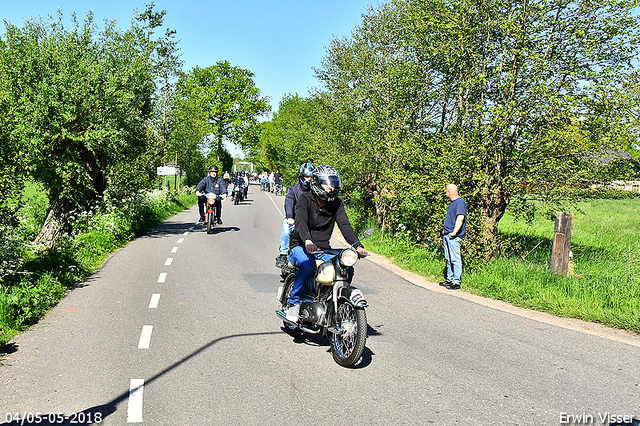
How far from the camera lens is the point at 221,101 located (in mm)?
59438

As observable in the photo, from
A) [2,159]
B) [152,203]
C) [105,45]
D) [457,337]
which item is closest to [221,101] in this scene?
[152,203]

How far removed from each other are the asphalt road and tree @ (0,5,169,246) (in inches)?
217

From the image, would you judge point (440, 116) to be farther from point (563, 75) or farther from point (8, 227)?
point (8, 227)

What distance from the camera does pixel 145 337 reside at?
A: 6250 mm

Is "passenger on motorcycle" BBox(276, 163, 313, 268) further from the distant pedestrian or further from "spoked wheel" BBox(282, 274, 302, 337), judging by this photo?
the distant pedestrian

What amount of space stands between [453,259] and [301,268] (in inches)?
187

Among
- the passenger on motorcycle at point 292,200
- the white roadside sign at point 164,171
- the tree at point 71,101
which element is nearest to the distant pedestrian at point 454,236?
the passenger on motorcycle at point 292,200

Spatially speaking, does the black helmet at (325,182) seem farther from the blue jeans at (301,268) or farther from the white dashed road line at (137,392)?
the white dashed road line at (137,392)

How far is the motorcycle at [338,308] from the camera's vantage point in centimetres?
511

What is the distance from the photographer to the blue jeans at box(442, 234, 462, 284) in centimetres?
979

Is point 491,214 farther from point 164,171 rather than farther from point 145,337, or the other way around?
point 164,171

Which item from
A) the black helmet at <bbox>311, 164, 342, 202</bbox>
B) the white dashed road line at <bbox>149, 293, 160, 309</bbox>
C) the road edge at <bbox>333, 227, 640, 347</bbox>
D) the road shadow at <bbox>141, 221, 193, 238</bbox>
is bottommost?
the white dashed road line at <bbox>149, 293, 160, 309</bbox>

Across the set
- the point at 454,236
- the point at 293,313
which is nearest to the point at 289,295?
the point at 293,313

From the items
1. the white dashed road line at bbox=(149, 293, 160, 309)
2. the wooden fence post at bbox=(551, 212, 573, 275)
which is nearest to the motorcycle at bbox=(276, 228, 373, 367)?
the white dashed road line at bbox=(149, 293, 160, 309)
